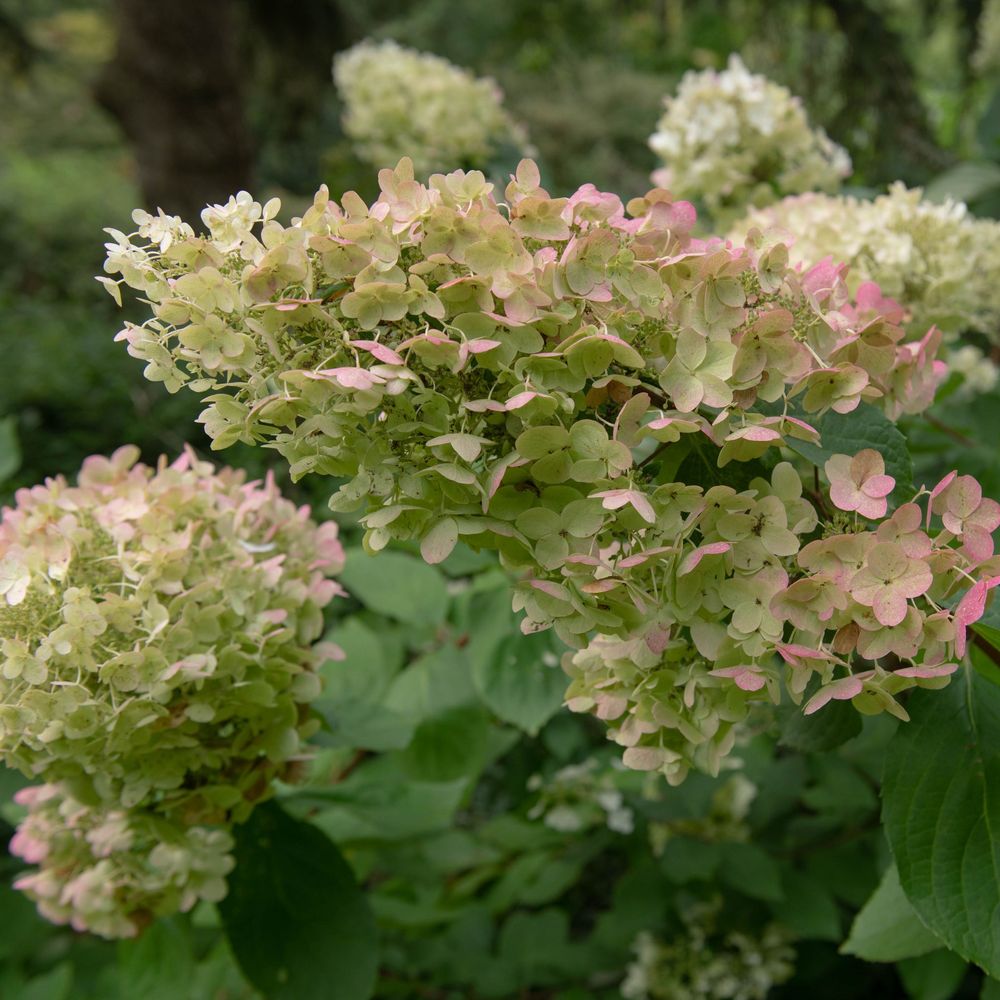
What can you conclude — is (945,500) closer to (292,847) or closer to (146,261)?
(146,261)

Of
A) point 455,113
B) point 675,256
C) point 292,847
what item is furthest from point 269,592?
point 455,113

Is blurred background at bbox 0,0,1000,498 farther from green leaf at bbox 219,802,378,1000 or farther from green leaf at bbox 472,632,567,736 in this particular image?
green leaf at bbox 219,802,378,1000

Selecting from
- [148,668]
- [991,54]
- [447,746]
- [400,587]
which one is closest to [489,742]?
[447,746]

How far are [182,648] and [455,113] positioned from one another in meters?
1.94

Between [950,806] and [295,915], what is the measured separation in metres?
0.77

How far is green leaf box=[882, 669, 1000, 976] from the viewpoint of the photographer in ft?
2.50

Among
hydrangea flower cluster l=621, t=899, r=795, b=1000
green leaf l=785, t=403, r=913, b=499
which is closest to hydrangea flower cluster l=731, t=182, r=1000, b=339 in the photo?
green leaf l=785, t=403, r=913, b=499

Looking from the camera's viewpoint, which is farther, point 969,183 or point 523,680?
point 969,183

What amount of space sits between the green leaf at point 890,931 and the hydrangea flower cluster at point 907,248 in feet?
2.33

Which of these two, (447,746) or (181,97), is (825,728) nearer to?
(447,746)

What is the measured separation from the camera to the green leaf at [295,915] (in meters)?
1.16

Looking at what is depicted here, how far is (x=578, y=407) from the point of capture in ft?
2.33

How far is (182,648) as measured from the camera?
0.95 metres

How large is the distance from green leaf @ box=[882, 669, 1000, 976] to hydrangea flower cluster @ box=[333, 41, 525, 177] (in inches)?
80.1
